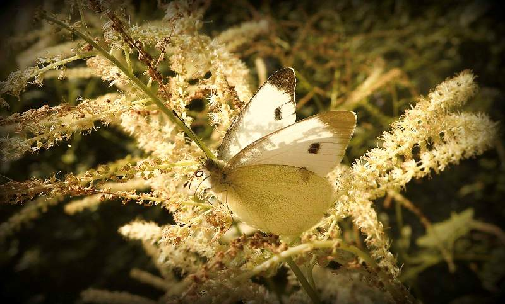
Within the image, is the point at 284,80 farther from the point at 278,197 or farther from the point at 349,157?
the point at 349,157

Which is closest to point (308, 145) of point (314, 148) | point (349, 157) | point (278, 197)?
point (314, 148)

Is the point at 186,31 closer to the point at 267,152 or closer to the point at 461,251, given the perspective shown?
the point at 267,152

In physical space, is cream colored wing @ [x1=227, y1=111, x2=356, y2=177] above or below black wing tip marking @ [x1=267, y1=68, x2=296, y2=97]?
below

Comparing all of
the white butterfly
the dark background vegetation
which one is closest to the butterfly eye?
the white butterfly

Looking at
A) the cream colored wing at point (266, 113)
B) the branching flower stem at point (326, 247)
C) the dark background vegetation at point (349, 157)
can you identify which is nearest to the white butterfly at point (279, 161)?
the cream colored wing at point (266, 113)

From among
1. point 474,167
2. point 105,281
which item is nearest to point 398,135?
point 105,281

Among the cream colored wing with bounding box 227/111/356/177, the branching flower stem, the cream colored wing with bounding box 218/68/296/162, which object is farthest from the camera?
the cream colored wing with bounding box 218/68/296/162

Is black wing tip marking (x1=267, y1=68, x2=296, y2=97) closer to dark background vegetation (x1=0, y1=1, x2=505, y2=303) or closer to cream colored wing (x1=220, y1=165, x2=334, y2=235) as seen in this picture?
cream colored wing (x1=220, y1=165, x2=334, y2=235)
